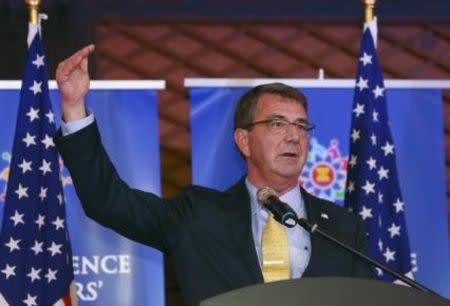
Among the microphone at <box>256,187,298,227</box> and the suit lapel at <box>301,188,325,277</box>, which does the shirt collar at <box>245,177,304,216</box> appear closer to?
the suit lapel at <box>301,188,325,277</box>

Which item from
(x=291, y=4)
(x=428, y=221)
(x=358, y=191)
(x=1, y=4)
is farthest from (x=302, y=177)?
(x=1, y=4)

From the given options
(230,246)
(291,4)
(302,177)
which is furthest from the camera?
(291,4)

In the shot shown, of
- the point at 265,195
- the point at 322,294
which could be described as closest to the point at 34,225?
the point at 265,195

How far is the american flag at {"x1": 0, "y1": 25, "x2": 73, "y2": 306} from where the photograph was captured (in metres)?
2.87

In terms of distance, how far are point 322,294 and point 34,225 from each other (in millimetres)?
1754

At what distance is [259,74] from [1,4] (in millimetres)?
1067

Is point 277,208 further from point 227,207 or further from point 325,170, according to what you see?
point 325,170

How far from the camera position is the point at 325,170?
3.27 metres

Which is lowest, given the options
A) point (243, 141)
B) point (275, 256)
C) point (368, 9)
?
point (275, 256)

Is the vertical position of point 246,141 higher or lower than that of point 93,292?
higher

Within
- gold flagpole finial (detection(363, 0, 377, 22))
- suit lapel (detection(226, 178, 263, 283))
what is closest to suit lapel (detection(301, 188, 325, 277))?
suit lapel (detection(226, 178, 263, 283))

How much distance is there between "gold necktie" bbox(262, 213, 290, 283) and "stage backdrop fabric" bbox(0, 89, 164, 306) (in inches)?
36.9

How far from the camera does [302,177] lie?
10.6 feet

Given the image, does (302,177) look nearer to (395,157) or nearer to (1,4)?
(395,157)
